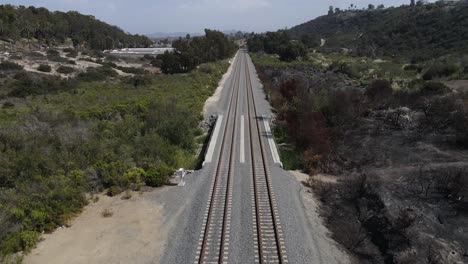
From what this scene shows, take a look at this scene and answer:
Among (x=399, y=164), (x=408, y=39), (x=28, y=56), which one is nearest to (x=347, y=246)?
(x=399, y=164)

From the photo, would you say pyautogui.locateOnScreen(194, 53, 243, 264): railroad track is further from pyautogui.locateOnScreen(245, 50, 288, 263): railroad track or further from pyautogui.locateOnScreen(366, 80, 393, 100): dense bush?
pyautogui.locateOnScreen(366, 80, 393, 100): dense bush

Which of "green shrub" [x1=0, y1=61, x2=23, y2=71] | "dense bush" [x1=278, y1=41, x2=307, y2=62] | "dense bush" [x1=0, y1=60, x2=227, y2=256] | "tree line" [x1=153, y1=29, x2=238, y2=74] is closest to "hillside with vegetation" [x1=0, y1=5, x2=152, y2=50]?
"tree line" [x1=153, y1=29, x2=238, y2=74]

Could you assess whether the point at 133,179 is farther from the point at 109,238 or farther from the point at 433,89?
the point at 433,89

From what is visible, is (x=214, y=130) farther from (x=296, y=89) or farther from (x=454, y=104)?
(x=454, y=104)

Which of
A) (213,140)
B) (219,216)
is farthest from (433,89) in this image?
(219,216)

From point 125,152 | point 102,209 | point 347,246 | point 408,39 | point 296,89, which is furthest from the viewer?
point 408,39

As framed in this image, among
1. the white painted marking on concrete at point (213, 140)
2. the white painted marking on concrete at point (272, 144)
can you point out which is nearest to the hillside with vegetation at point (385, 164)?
the white painted marking on concrete at point (272, 144)
